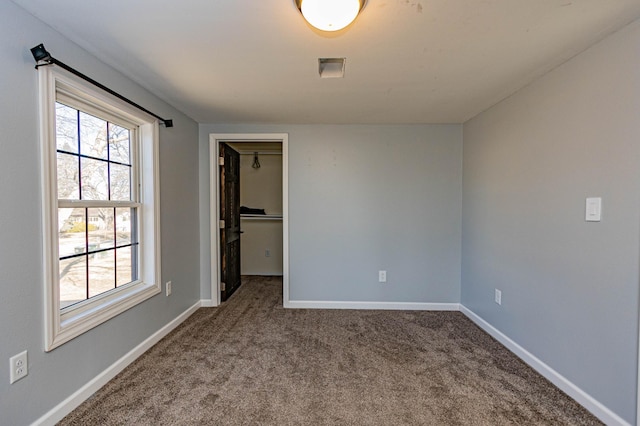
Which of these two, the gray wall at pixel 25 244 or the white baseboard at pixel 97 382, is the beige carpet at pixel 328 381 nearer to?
the white baseboard at pixel 97 382

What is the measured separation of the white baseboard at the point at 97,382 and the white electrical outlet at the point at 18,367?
0.94 ft

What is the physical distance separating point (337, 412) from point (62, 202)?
2.04 m

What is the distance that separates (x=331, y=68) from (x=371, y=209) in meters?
1.70

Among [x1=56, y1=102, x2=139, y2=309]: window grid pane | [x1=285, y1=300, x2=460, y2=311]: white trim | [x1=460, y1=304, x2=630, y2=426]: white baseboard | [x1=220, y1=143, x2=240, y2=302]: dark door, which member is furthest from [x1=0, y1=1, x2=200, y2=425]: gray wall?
[x1=460, y1=304, x2=630, y2=426]: white baseboard

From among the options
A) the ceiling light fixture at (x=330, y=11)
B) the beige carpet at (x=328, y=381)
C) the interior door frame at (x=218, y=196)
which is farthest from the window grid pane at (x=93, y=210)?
the ceiling light fixture at (x=330, y=11)

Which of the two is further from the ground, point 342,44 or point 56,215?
point 342,44

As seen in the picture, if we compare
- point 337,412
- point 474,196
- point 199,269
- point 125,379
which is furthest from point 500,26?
point 199,269

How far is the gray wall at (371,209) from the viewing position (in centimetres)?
323

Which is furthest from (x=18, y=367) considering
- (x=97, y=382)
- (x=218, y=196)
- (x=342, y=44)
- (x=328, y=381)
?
(x=342, y=44)

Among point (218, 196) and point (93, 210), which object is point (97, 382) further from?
point (218, 196)

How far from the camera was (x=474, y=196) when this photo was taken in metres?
2.93

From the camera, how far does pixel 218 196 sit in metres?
3.34

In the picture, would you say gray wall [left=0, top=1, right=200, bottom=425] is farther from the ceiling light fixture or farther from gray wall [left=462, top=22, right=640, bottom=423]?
gray wall [left=462, top=22, right=640, bottom=423]

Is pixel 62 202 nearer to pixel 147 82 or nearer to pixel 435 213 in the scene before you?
pixel 147 82
